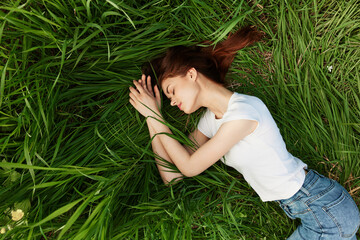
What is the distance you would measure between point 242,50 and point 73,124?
1.45m

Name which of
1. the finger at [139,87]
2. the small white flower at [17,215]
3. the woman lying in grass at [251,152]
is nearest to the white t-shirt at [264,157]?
the woman lying in grass at [251,152]

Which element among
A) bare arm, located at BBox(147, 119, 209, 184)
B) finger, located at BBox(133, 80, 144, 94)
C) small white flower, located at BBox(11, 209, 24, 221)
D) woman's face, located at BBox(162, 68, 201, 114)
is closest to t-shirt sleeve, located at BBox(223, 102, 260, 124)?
woman's face, located at BBox(162, 68, 201, 114)

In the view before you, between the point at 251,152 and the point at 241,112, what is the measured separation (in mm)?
289

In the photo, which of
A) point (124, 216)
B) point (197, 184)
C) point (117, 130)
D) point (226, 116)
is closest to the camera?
point (226, 116)

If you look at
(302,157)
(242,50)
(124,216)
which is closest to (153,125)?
(124,216)

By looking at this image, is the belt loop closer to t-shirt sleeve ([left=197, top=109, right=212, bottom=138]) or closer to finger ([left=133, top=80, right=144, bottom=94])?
t-shirt sleeve ([left=197, top=109, right=212, bottom=138])

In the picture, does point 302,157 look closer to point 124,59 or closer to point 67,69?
point 124,59

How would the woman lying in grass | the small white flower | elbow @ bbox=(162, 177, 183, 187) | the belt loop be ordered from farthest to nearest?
elbow @ bbox=(162, 177, 183, 187), the belt loop, the woman lying in grass, the small white flower

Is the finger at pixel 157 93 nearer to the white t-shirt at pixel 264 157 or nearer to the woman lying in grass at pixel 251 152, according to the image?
the woman lying in grass at pixel 251 152

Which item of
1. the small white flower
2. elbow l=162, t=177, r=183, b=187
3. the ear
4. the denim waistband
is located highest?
the ear

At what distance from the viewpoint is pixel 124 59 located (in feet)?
6.21

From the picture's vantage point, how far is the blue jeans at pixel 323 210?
1.60 m

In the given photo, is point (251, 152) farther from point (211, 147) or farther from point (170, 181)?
point (170, 181)

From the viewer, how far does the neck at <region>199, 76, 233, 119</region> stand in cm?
164
